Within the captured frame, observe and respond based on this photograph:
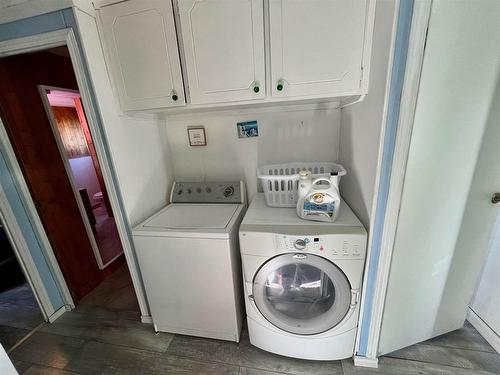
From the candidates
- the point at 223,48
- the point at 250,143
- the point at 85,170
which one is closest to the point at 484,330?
the point at 250,143

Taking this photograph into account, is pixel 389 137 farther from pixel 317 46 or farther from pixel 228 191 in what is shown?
pixel 228 191

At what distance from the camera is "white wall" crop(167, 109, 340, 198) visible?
1.66 metres

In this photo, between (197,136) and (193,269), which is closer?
(193,269)

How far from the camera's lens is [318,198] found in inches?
45.3

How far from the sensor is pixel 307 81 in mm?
1165

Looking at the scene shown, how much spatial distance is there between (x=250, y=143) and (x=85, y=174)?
9.97ft

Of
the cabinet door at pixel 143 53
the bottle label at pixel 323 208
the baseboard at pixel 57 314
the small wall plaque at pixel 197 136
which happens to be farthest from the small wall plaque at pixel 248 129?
the baseboard at pixel 57 314

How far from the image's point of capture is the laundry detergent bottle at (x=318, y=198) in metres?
1.14

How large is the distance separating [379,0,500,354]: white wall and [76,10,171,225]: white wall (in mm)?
1617

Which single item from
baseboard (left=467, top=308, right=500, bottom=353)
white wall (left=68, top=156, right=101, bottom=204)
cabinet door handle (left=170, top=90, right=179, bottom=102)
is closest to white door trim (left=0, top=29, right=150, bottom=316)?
cabinet door handle (left=170, top=90, right=179, bottom=102)

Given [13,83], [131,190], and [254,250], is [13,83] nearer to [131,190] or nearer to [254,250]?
[131,190]

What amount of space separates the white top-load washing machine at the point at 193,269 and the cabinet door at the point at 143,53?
775 millimetres

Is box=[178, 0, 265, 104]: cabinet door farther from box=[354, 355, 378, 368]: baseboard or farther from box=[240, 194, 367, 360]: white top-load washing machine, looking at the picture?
box=[354, 355, 378, 368]: baseboard

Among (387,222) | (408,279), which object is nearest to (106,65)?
(387,222)
